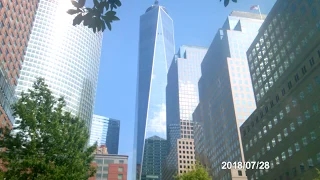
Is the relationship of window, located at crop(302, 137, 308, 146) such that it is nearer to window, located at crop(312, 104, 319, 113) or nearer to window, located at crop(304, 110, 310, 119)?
window, located at crop(304, 110, 310, 119)

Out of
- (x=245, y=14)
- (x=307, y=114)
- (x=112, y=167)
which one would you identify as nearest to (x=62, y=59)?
(x=112, y=167)

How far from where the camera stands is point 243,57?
123188 millimetres

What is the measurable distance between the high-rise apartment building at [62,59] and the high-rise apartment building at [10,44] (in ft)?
226

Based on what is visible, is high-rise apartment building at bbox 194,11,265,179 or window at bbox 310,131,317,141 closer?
window at bbox 310,131,317,141

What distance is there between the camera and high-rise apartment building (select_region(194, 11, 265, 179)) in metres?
105

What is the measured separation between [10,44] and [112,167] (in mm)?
60384

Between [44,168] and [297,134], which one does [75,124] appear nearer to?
[44,168]

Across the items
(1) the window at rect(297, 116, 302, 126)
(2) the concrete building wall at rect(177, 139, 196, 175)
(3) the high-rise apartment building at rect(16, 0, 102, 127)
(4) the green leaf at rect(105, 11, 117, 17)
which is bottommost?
(4) the green leaf at rect(105, 11, 117, 17)

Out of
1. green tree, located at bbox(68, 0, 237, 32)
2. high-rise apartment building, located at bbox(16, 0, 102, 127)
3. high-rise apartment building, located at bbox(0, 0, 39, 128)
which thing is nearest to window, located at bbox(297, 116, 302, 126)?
high-rise apartment building, located at bbox(0, 0, 39, 128)

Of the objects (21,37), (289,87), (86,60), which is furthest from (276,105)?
(86,60)

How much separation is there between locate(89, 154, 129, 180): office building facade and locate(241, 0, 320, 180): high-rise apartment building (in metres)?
48.8

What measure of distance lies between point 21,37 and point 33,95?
50387 millimetres

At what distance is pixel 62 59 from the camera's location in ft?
506
